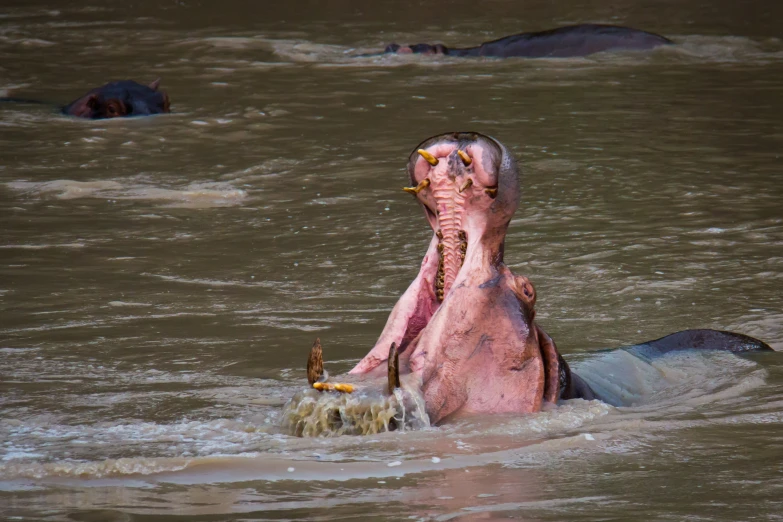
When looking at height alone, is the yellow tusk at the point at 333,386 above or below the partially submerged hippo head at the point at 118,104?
below

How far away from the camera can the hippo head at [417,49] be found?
1329 centimetres

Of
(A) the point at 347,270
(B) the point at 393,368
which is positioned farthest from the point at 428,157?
(A) the point at 347,270

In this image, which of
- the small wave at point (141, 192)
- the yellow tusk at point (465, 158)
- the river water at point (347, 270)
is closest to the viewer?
the river water at point (347, 270)

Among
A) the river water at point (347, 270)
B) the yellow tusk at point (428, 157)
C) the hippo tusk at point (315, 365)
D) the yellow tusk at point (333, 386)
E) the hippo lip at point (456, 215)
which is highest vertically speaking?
the yellow tusk at point (428, 157)

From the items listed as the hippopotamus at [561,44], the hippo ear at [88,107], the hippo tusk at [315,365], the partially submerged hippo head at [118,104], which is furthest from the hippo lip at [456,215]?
the hippopotamus at [561,44]

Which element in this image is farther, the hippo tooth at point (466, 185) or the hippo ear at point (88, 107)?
the hippo ear at point (88, 107)

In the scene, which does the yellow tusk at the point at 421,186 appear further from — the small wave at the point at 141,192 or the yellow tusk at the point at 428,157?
the small wave at the point at 141,192

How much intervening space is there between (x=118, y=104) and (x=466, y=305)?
24.9 ft

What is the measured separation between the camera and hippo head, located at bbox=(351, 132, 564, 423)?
11.3 feet

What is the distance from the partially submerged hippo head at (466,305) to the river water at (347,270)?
0.13 metres

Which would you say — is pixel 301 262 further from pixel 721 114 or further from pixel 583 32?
pixel 583 32

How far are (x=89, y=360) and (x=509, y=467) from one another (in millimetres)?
1976

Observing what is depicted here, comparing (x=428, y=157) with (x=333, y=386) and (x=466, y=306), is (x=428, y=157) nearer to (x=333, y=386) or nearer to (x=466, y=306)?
(x=466, y=306)

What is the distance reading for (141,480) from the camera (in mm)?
3189
